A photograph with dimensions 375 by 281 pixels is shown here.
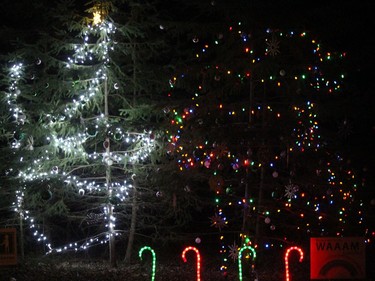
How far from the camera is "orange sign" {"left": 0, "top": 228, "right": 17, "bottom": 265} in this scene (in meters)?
9.86

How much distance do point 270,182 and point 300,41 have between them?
3115 millimetres

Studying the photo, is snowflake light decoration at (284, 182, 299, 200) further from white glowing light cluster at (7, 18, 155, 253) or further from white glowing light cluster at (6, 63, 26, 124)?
white glowing light cluster at (6, 63, 26, 124)

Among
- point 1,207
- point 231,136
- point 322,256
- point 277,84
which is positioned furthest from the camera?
point 1,207

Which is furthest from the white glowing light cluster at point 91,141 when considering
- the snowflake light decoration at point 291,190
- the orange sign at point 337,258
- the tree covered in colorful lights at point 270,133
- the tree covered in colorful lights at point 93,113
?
the orange sign at point 337,258

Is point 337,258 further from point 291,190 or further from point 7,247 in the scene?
point 7,247

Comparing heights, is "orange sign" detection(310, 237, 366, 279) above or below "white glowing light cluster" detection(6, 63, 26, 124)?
below

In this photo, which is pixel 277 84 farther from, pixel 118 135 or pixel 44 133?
pixel 44 133

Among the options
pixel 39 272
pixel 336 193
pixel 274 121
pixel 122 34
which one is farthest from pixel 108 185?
pixel 336 193

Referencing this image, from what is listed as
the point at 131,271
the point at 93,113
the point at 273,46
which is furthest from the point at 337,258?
the point at 93,113

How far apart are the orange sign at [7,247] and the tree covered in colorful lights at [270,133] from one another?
3.82 m

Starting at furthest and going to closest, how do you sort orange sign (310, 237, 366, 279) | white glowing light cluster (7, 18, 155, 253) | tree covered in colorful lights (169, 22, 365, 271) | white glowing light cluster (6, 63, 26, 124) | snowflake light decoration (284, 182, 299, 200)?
white glowing light cluster (6, 63, 26, 124), white glowing light cluster (7, 18, 155, 253), snowflake light decoration (284, 182, 299, 200), tree covered in colorful lights (169, 22, 365, 271), orange sign (310, 237, 366, 279)

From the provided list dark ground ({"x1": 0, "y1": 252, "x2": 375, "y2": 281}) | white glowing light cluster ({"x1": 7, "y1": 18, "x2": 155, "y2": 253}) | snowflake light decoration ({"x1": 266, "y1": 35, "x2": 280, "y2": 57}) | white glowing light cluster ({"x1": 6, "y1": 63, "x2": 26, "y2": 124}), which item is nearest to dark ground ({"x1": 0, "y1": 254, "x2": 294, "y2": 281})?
dark ground ({"x1": 0, "y1": 252, "x2": 375, "y2": 281})

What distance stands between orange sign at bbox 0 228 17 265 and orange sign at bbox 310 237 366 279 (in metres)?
5.40

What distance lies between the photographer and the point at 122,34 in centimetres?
1334
